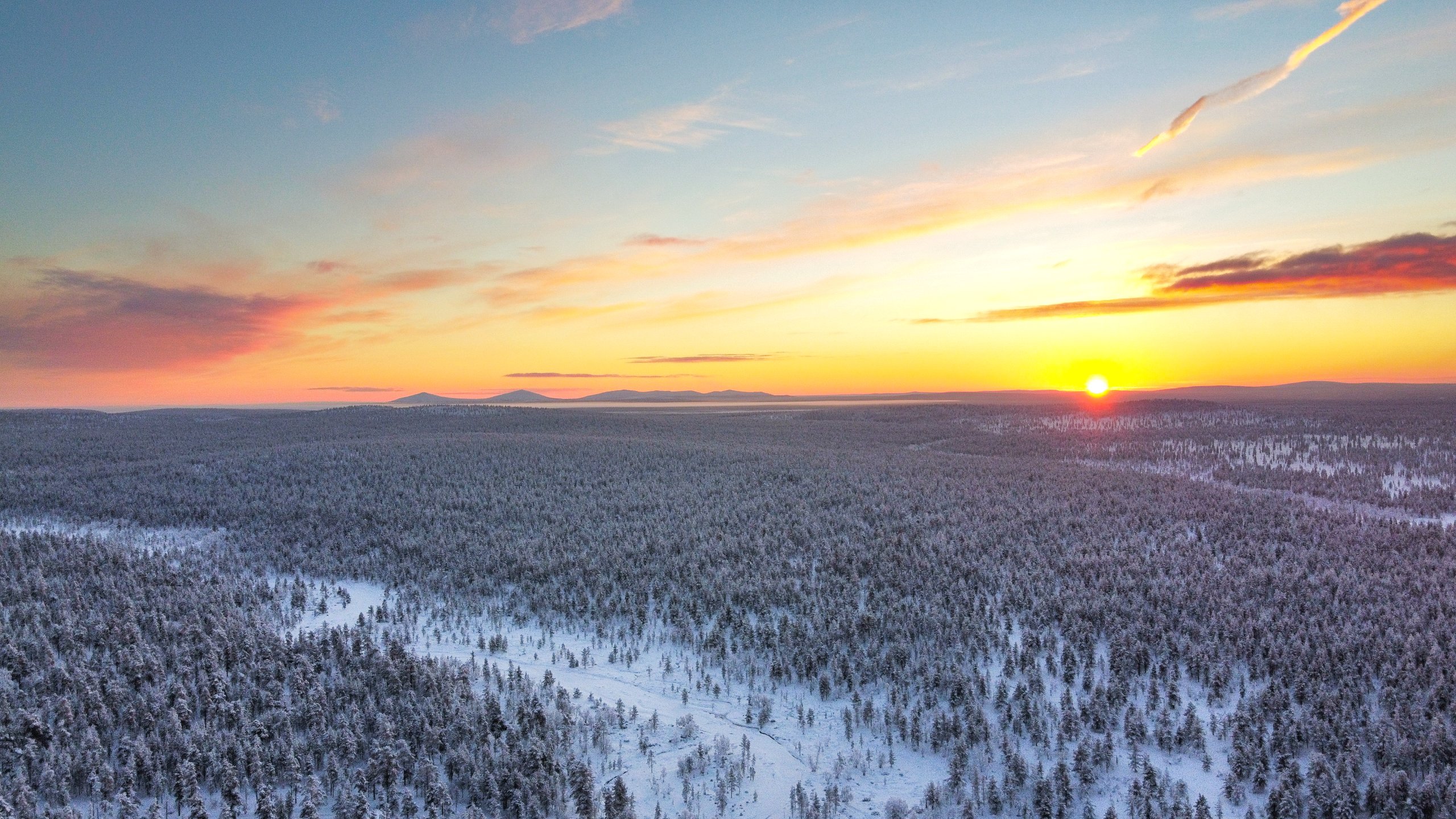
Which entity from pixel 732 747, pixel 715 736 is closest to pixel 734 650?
pixel 715 736

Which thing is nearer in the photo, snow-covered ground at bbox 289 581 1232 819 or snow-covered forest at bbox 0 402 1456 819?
snow-covered forest at bbox 0 402 1456 819

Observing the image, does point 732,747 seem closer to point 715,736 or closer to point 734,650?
point 715,736

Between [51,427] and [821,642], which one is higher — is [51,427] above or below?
above

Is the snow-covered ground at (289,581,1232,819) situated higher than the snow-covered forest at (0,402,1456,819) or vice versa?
the snow-covered forest at (0,402,1456,819)

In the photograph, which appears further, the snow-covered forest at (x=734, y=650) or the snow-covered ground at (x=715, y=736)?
the snow-covered ground at (x=715, y=736)

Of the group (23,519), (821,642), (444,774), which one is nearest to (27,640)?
(444,774)

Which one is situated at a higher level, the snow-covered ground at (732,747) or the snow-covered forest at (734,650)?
the snow-covered forest at (734,650)

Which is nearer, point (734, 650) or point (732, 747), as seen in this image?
point (732, 747)

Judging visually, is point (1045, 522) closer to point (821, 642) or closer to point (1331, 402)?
point (821, 642)
